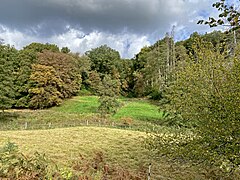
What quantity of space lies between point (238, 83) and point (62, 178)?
6411 mm

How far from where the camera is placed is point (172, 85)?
1303 centimetres

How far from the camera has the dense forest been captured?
818cm

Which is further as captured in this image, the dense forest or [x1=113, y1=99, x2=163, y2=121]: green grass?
[x1=113, y1=99, x2=163, y2=121]: green grass

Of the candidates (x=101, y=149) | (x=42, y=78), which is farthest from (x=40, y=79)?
(x=101, y=149)

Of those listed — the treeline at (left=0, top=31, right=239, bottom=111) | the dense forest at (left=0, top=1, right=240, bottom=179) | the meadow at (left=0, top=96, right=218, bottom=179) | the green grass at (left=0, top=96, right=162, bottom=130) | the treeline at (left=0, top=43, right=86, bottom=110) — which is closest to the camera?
the dense forest at (left=0, top=1, right=240, bottom=179)

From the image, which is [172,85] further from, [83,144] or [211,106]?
[83,144]

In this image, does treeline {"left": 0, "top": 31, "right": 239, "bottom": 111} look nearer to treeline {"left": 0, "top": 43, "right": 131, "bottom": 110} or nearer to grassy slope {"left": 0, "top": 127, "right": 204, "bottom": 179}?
treeline {"left": 0, "top": 43, "right": 131, "bottom": 110}

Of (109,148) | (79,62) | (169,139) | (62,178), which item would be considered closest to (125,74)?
(79,62)

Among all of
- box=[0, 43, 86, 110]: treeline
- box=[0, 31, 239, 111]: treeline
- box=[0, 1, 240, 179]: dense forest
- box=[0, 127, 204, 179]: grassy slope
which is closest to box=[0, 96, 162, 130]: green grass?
box=[0, 1, 240, 179]: dense forest

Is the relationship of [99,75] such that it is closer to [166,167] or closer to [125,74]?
[125,74]

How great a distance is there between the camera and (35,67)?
43.2m

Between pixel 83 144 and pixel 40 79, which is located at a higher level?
pixel 40 79

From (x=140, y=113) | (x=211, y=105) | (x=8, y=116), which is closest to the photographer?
(x=211, y=105)

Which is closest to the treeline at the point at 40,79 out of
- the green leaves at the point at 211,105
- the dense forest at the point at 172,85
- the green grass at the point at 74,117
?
the dense forest at the point at 172,85
